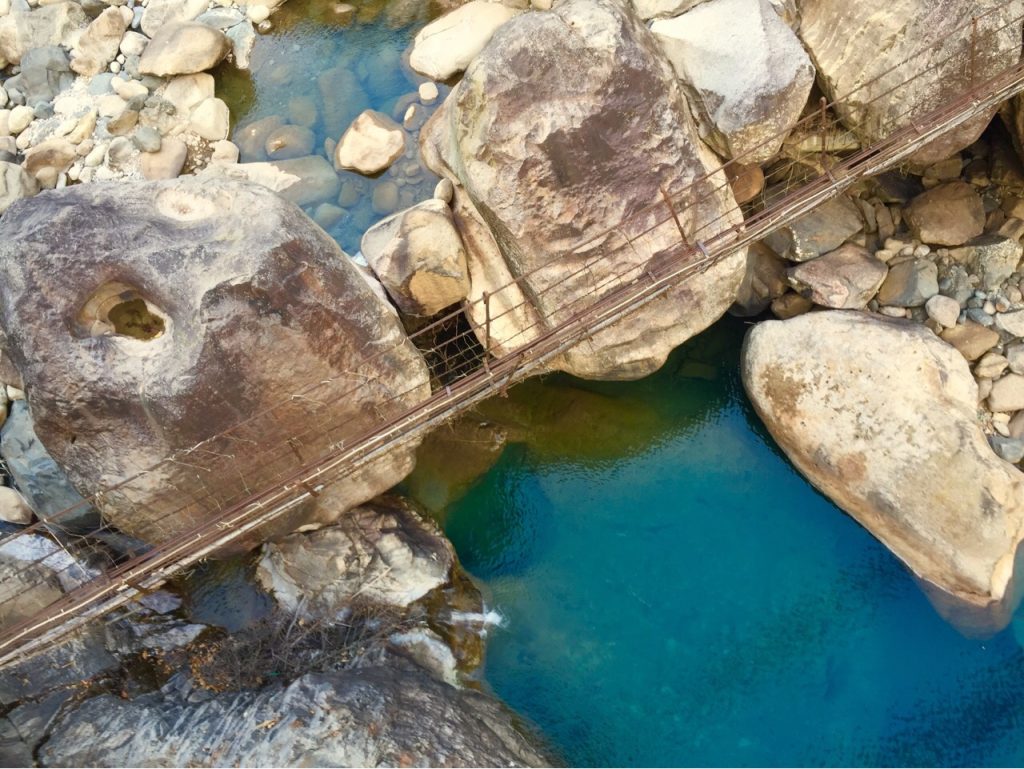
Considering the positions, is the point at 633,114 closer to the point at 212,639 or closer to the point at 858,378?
the point at 858,378

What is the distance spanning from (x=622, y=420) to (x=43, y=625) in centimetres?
502

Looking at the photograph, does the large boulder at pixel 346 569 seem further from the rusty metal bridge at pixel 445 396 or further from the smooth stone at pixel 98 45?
the smooth stone at pixel 98 45

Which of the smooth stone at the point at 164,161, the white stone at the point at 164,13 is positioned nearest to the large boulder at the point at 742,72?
the smooth stone at the point at 164,161

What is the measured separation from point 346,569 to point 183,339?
2.37 m

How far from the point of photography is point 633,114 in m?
6.32

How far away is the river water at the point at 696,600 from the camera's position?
649cm

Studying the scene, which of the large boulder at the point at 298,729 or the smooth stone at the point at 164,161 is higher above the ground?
the smooth stone at the point at 164,161

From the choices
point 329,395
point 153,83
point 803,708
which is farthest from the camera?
point 153,83

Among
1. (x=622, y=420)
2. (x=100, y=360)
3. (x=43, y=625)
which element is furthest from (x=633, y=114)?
(x=43, y=625)

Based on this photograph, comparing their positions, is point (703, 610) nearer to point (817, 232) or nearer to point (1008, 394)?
point (1008, 394)

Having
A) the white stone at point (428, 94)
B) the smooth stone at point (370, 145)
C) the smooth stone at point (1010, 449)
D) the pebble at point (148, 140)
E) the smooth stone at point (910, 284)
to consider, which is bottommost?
the smooth stone at point (1010, 449)

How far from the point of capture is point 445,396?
6258 mm

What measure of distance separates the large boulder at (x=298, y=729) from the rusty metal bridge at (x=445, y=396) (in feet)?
2.55

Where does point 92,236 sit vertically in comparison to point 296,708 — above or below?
above
